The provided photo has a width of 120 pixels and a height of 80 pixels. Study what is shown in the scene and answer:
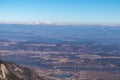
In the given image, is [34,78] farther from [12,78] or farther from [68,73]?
[68,73]

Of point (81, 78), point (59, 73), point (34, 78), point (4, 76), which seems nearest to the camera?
point (4, 76)

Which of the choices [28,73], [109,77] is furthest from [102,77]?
[28,73]

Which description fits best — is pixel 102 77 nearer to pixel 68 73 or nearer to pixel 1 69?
pixel 68 73

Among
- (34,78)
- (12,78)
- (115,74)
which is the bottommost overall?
(115,74)

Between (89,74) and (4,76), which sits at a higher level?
(4,76)

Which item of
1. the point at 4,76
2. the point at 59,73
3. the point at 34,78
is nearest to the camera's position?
the point at 4,76

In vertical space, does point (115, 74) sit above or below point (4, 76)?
below

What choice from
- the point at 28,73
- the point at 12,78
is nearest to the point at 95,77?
the point at 28,73

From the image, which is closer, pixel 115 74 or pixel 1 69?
pixel 1 69

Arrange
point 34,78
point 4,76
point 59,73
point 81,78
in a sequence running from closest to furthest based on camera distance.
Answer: point 4,76 < point 34,78 < point 81,78 < point 59,73
